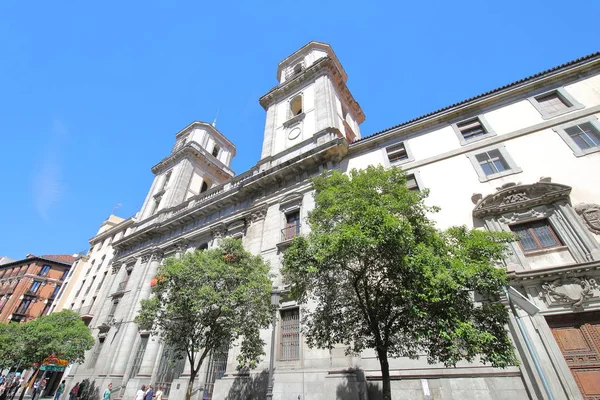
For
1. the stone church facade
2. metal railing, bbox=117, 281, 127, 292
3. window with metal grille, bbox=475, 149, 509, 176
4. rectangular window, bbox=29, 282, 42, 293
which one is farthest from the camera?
rectangular window, bbox=29, 282, 42, 293

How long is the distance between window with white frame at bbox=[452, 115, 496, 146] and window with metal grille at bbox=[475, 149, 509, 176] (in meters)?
1.15

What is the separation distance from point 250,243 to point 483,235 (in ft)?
41.5

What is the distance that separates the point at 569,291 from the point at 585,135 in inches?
289

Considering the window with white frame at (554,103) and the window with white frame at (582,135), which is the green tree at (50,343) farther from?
the window with white frame at (554,103)

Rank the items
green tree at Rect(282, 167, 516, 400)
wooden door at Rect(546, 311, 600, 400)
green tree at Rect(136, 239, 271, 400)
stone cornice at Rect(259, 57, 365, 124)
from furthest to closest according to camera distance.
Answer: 1. stone cornice at Rect(259, 57, 365, 124)
2. green tree at Rect(136, 239, 271, 400)
3. wooden door at Rect(546, 311, 600, 400)
4. green tree at Rect(282, 167, 516, 400)

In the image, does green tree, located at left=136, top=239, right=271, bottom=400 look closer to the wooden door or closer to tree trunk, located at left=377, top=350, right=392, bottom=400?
tree trunk, located at left=377, top=350, right=392, bottom=400

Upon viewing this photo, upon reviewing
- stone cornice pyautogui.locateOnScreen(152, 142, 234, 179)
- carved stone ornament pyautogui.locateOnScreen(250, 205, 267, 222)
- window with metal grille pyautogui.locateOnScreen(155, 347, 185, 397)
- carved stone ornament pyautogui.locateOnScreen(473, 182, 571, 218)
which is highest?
stone cornice pyautogui.locateOnScreen(152, 142, 234, 179)

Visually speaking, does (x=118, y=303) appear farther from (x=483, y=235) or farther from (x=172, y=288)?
(x=483, y=235)

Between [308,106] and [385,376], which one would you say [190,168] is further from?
[385,376]

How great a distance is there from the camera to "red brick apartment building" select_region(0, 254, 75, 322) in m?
43.9

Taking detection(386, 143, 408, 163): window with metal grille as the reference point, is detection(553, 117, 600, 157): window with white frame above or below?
below

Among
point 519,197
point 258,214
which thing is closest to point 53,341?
point 258,214

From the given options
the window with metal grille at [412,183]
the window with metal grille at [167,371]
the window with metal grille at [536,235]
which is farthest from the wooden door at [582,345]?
the window with metal grille at [167,371]

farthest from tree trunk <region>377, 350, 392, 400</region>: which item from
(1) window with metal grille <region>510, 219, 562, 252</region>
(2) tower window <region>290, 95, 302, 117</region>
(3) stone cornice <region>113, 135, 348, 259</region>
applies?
(2) tower window <region>290, 95, 302, 117</region>
